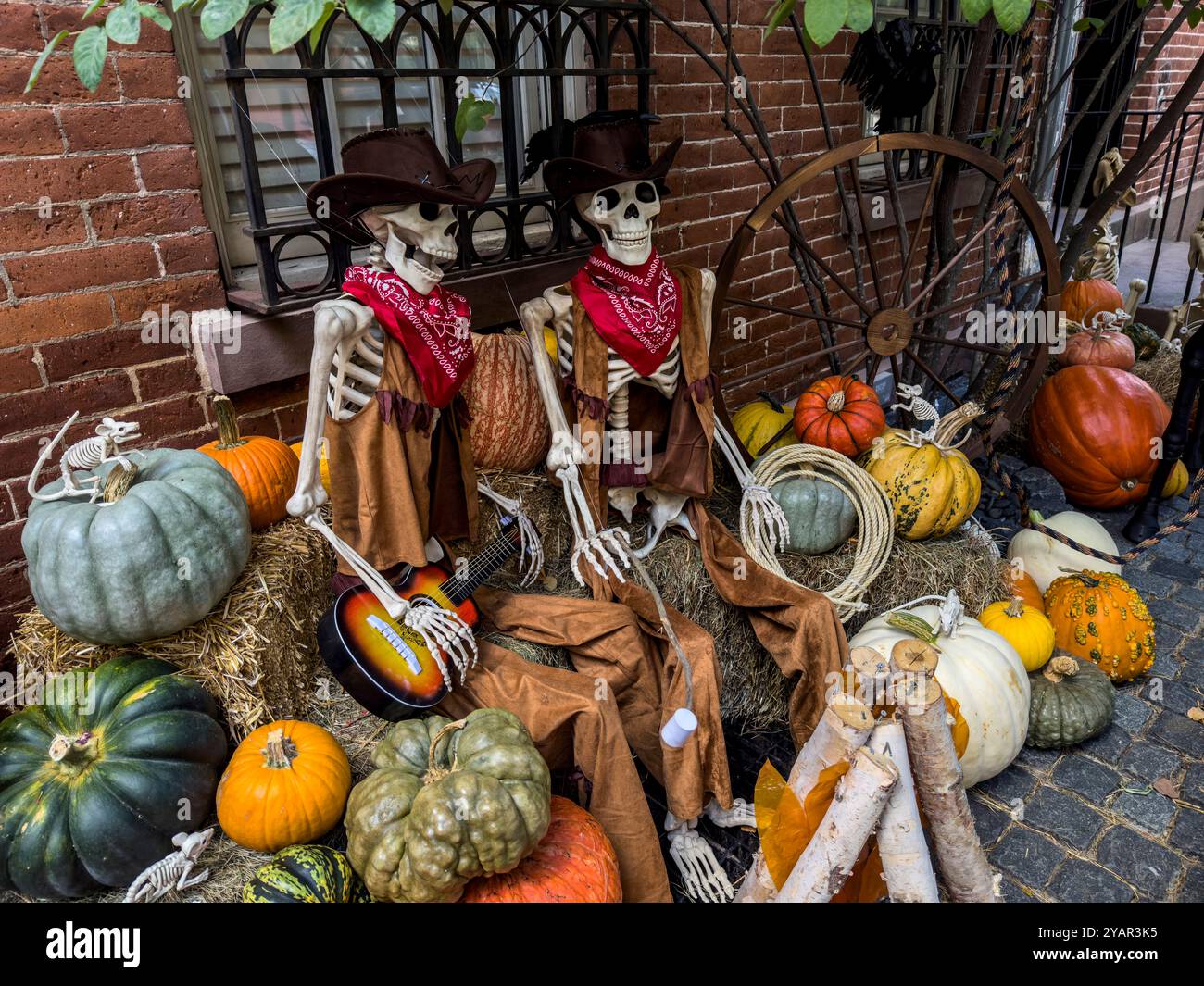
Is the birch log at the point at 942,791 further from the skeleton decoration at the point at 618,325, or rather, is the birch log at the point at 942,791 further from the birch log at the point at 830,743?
the skeleton decoration at the point at 618,325

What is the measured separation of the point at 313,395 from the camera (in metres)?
2.15

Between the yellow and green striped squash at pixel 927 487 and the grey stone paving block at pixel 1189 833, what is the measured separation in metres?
1.24

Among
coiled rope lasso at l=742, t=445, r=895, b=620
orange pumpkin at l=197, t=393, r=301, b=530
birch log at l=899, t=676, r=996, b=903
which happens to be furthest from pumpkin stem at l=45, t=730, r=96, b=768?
coiled rope lasso at l=742, t=445, r=895, b=620

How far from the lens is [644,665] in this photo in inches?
101

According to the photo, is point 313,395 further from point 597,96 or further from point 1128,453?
point 1128,453

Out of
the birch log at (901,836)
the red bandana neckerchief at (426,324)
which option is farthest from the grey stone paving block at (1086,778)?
the red bandana neckerchief at (426,324)

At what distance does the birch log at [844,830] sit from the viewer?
1602mm

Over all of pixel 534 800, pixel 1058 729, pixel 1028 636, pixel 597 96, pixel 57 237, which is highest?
pixel 597 96

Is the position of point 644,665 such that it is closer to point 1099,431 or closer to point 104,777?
point 104,777

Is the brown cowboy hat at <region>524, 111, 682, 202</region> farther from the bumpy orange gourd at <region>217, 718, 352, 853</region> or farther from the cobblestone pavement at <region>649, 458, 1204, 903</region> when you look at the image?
the cobblestone pavement at <region>649, 458, 1204, 903</region>

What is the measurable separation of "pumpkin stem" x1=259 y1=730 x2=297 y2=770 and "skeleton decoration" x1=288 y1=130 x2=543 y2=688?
41cm

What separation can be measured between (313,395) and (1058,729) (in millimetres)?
2623

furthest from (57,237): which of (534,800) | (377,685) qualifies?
(534,800)

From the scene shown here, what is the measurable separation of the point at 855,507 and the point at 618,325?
1227mm
